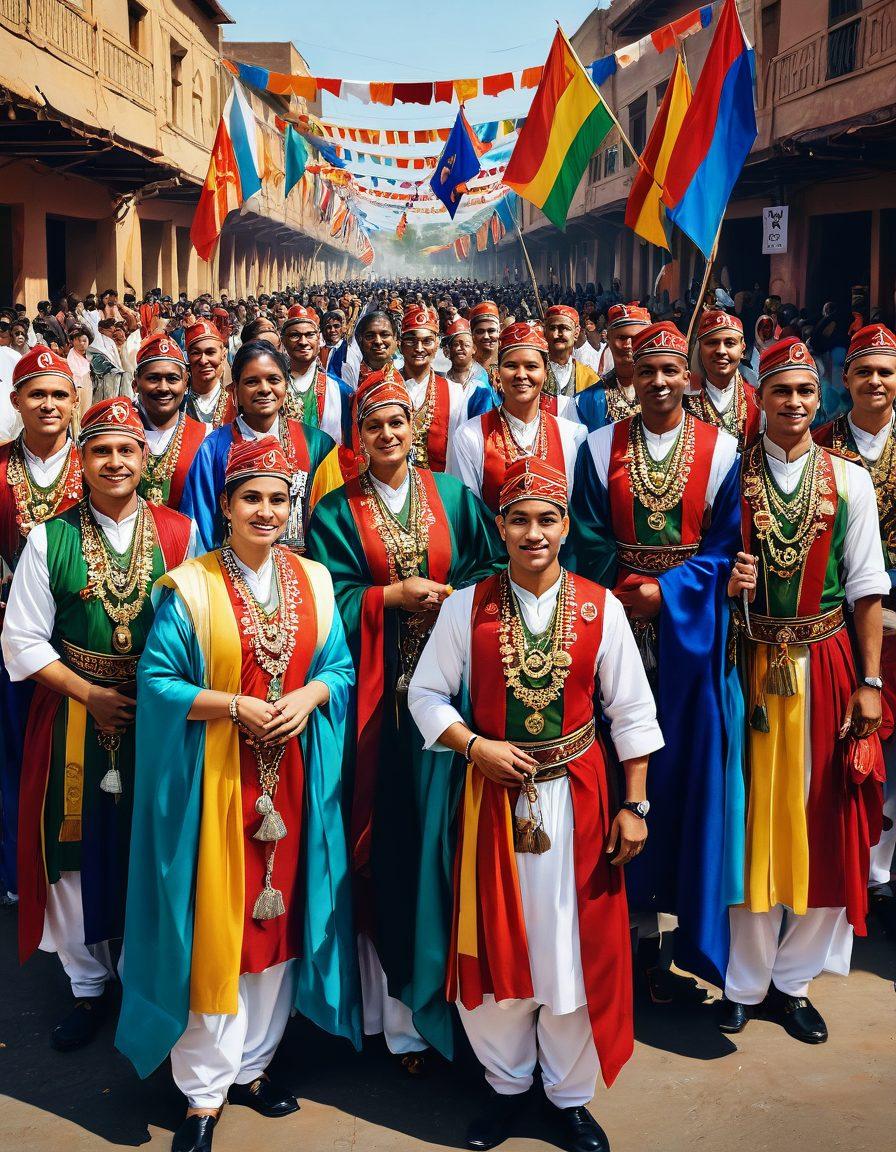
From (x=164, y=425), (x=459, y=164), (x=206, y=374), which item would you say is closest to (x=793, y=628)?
(x=164, y=425)

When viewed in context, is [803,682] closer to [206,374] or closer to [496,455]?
[496,455]

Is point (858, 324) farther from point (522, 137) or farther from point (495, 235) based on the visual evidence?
point (495, 235)

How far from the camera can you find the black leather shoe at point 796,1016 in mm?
3529

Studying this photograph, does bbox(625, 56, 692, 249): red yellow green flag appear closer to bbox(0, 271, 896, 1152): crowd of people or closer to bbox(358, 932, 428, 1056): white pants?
bbox(0, 271, 896, 1152): crowd of people

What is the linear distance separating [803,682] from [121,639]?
2019 millimetres

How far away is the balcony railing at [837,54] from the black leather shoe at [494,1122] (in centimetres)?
1347

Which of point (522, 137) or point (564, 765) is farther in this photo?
point (522, 137)

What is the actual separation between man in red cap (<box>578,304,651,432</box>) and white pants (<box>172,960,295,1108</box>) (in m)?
3.61

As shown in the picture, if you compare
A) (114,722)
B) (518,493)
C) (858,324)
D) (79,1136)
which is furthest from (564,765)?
(858,324)

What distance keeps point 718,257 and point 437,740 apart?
18.8m

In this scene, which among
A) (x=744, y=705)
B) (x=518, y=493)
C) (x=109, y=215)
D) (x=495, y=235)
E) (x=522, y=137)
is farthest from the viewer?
(x=495, y=235)

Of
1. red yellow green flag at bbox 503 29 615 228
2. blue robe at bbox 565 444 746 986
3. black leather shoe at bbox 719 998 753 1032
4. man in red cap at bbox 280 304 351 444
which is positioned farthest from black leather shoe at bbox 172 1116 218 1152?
red yellow green flag at bbox 503 29 615 228

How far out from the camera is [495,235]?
49.5 metres

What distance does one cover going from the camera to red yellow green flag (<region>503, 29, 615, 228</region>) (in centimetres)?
891
